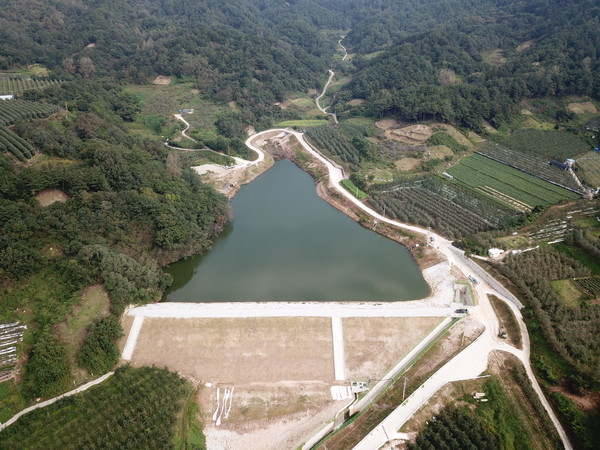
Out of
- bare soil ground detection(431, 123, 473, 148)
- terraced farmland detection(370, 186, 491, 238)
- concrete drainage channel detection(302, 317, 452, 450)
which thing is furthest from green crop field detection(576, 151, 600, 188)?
concrete drainage channel detection(302, 317, 452, 450)

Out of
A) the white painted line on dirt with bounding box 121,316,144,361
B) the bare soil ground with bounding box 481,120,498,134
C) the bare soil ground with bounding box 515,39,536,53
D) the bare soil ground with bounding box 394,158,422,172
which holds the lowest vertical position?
the white painted line on dirt with bounding box 121,316,144,361

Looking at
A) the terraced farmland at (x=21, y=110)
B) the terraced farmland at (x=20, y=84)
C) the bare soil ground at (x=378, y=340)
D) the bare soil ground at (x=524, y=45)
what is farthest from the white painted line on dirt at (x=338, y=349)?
the bare soil ground at (x=524, y=45)

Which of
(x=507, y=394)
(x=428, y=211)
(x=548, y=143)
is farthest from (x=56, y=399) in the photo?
(x=548, y=143)

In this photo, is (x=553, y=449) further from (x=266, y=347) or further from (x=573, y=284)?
(x=266, y=347)

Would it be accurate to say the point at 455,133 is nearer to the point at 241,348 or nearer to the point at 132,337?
the point at 241,348

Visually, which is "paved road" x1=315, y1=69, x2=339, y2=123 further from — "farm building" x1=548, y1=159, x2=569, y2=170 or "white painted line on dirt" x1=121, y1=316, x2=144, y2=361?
"white painted line on dirt" x1=121, y1=316, x2=144, y2=361
